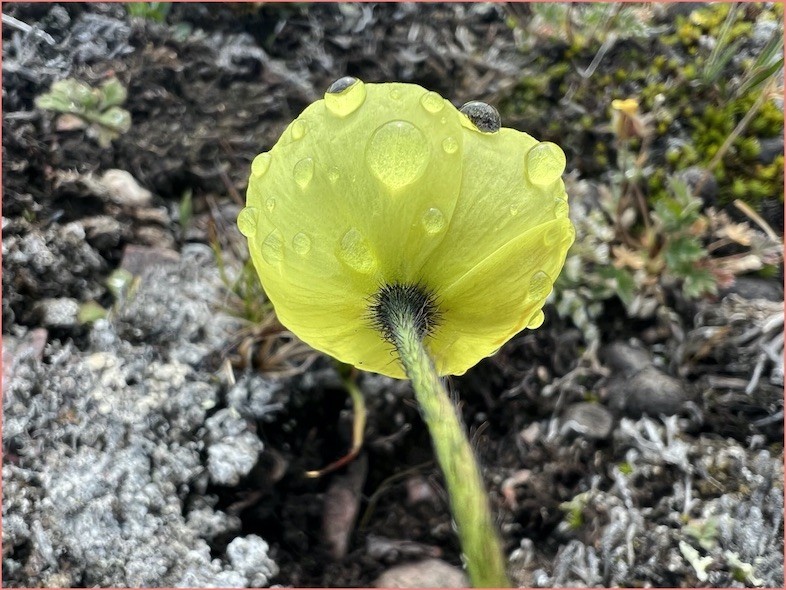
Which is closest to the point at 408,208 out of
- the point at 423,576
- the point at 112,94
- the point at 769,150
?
the point at 423,576

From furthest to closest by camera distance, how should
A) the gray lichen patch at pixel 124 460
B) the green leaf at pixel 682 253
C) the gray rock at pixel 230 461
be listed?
the green leaf at pixel 682 253 < the gray rock at pixel 230 461 < the gray lichen patch at pixel 124 460

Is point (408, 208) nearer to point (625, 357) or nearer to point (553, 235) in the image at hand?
point (553, 235)

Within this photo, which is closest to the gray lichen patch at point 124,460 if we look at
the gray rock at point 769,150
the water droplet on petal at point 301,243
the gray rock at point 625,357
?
the water droplet on petal at point 301,243

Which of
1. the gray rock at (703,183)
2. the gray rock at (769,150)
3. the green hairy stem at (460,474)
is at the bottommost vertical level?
the green hairy stem at (460,474)

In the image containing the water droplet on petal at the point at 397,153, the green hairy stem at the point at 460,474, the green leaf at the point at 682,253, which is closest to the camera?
the green hairy stem at the point at 460,474

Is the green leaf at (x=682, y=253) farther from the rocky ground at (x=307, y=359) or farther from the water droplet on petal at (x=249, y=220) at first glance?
the water droplet on petal at (x=249, y=220)

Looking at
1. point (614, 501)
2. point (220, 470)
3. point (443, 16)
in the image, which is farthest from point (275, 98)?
point (614, 501)

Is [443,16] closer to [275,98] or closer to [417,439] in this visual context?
[275,98]
